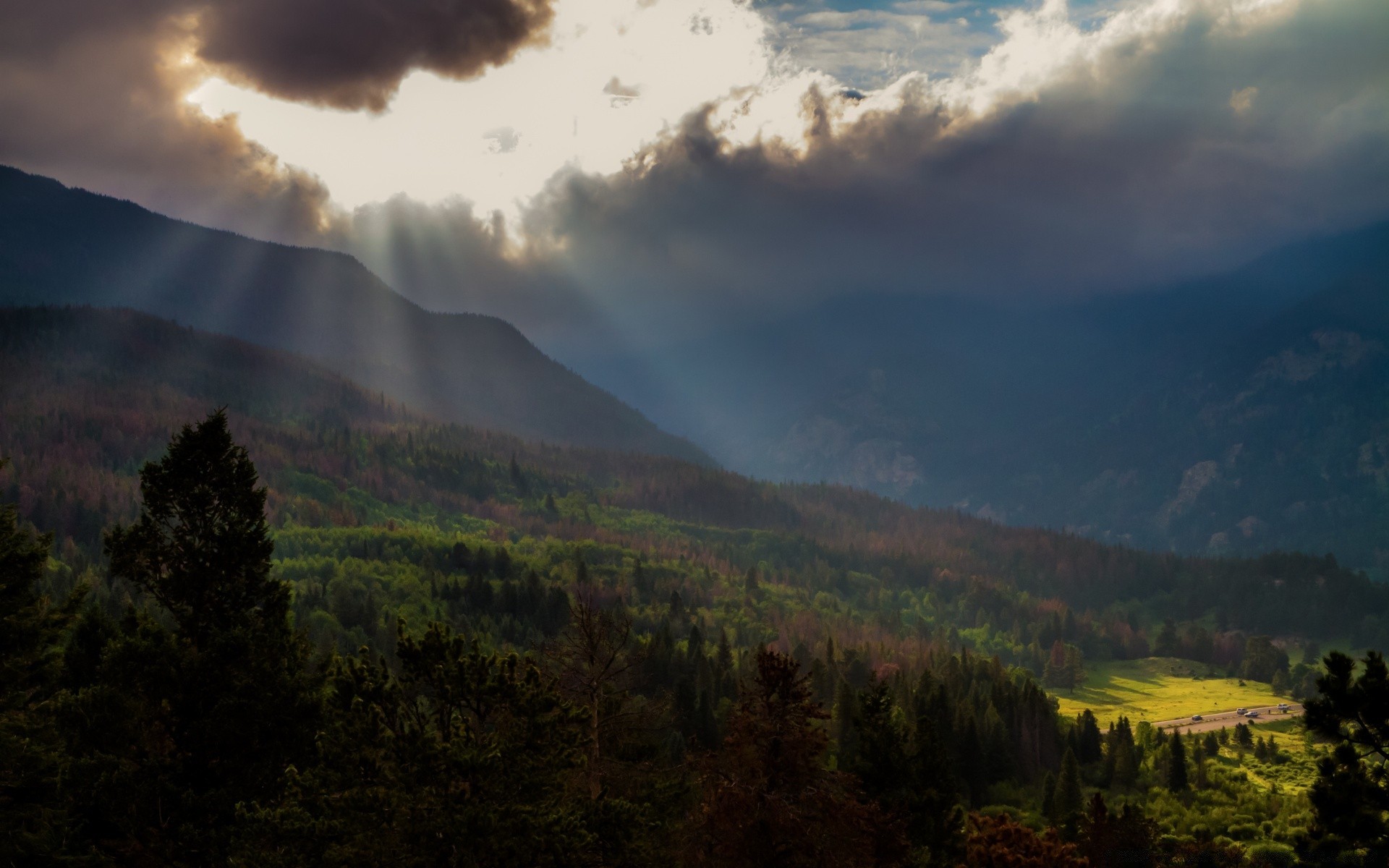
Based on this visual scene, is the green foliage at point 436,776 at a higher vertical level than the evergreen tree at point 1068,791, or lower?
higher

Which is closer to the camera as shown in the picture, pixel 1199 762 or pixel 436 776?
pixel 436 776

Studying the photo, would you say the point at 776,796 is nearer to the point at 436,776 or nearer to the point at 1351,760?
the point at 436,776

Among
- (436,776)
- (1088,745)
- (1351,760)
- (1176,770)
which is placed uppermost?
(1351,760)

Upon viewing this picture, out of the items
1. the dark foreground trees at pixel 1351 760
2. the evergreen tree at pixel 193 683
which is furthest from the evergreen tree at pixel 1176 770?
the evergreen tree at pixel 193 683

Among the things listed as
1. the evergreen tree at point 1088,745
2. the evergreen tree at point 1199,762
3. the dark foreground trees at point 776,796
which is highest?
the dark foreground trees at point 776,796

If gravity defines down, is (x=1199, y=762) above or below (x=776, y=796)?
below

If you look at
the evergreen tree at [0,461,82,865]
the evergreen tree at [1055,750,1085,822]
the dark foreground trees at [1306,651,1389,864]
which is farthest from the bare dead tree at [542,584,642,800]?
the evergreen tree at [1055,750,1085,822]

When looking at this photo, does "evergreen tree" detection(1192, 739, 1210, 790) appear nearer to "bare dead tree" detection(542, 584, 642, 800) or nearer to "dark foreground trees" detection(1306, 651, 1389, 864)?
"dark foreground trees" detection(1306, 651, 1389, 864)

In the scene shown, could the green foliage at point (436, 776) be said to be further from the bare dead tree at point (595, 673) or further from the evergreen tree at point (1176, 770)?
the evergreen tree at point (1176, 770)

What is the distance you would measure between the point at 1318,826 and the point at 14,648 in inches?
1686

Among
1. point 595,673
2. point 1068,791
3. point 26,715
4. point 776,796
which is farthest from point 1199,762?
point 26,715

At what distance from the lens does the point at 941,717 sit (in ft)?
350

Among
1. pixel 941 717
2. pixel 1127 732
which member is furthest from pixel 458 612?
pixel 1127 732

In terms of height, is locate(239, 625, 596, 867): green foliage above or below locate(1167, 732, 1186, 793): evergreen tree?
above
